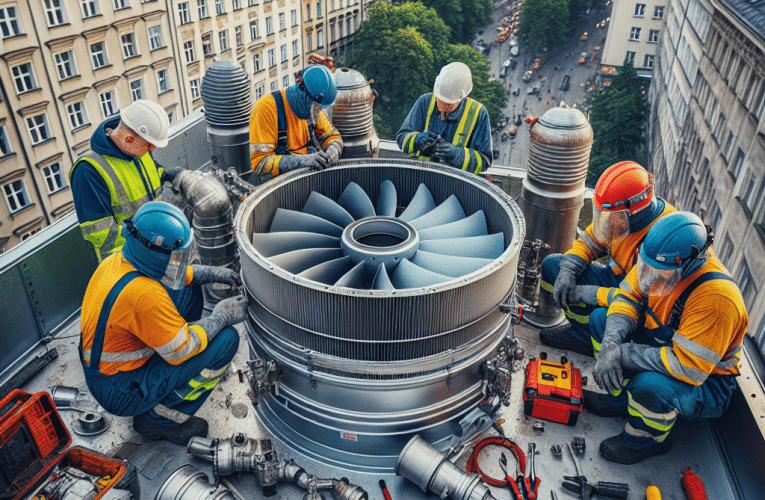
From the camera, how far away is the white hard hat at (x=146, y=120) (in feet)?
26.3

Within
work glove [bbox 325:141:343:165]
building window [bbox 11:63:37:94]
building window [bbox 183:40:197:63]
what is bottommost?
building window [bbox 183:40:197:63]

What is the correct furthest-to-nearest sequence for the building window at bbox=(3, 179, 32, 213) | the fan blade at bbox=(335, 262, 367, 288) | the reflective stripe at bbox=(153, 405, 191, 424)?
the building window at bbox=(3, 179, 32, 213) < the reflective stripe at bbox=(153, 405, 191, 424) < the fan blade at bbox=(335, 262, 367, 288)

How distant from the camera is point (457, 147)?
32.3ft

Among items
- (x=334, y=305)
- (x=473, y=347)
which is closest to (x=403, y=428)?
(x=473, y=347)

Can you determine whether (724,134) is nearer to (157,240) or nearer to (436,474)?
(436,474)

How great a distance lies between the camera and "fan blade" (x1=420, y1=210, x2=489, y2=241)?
315 inches

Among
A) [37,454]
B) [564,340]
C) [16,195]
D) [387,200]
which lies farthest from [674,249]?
[16,195]

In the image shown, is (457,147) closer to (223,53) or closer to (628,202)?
(628,202)

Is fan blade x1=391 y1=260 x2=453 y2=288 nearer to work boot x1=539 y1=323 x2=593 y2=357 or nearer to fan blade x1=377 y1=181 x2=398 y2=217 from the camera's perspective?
fan blade x1=377 y1=181 x2=398 y2=217

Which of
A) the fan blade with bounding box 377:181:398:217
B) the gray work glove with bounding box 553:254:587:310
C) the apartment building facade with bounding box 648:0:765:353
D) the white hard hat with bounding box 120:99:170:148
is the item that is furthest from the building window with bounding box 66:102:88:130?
the apartment building facade with bounding box 648:0:765:353

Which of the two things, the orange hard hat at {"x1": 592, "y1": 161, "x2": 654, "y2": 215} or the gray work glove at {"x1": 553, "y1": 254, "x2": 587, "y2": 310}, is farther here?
the gray work glove at {"x1": 553, "y1": 254, "x2": 587, "y2": 310}

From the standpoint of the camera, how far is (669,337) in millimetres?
6871

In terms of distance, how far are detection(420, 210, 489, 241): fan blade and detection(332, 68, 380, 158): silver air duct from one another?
345cm

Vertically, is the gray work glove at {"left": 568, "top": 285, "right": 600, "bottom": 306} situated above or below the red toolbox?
above
